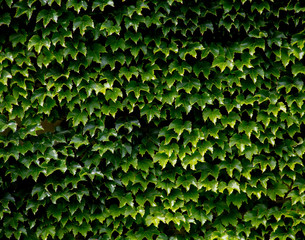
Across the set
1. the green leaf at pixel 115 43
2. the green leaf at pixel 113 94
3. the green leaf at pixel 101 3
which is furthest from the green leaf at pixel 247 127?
the green leaf at pixel 101 3

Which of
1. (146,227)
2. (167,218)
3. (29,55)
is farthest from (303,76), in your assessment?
(29,55)

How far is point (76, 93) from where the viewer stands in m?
2.91

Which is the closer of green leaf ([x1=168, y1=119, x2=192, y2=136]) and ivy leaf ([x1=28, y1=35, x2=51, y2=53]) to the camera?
ivy leaf ([x1=28, y1=35, x2=51, y2=53])

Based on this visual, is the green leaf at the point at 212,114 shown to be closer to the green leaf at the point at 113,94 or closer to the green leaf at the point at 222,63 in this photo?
the green leaf at the point at 222,63

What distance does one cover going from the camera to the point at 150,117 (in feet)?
9.52

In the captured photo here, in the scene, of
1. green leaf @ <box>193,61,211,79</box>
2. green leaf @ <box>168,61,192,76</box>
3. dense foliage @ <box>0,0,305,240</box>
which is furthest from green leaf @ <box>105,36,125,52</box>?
green leaf @ <box>193,61,211,79</box>

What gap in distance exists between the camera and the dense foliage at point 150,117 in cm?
287

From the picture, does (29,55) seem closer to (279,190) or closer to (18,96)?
(18,96)

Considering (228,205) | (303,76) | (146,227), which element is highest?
(303,76)

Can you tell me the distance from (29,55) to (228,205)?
7.42 feet

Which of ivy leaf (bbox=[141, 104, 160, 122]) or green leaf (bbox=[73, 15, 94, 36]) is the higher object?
green leaf (bbox=[73, 15, 94, 36])

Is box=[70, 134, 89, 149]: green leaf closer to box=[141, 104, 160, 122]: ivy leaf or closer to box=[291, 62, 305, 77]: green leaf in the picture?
box=[141, 104, 160, 122]: ivy leaf

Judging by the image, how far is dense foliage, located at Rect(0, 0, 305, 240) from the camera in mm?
2869

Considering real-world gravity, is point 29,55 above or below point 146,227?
above
